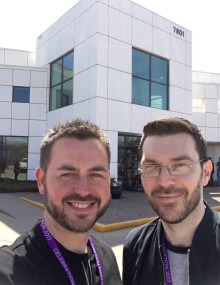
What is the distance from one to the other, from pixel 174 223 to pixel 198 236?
0.58 feet

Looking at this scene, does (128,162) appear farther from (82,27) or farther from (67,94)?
(82,27)

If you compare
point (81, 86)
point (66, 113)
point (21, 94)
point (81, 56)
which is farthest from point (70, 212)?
point (21, 94)

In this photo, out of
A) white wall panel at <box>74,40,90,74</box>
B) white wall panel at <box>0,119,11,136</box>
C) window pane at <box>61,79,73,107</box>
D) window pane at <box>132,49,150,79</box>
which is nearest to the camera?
white wall panel at <box>74,40,90,74</box>

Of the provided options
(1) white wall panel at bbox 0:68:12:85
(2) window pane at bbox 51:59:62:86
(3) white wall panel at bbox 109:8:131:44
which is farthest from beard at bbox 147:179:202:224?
(1) white wall panel at bbox 0:68:12:85

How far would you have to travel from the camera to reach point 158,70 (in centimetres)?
1808

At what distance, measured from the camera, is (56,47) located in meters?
19.0

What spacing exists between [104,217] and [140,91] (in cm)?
901

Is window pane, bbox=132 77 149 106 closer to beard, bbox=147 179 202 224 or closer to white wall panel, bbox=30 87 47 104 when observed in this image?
white wall panel, bbox=30 87 47 104

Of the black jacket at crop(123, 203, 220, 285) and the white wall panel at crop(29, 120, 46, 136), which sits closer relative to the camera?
the black jacket at crop(123, 203, 220, 285)

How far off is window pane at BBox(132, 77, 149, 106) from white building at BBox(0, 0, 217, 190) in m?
0.05

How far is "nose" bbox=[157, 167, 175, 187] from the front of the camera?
2.27 metres

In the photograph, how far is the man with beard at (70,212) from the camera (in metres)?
1.81

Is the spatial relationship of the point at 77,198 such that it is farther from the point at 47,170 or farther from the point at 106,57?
the point at 106,57

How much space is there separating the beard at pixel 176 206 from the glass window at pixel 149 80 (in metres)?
14.6
